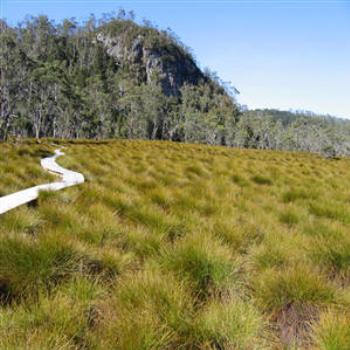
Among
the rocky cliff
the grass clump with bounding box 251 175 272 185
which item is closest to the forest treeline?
the rocky cliff

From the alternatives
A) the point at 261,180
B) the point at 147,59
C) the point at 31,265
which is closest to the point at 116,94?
the point at 147,59

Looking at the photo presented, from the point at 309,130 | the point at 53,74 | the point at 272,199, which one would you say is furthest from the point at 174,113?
the point at 272,199

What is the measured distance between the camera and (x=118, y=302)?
2.63 metres

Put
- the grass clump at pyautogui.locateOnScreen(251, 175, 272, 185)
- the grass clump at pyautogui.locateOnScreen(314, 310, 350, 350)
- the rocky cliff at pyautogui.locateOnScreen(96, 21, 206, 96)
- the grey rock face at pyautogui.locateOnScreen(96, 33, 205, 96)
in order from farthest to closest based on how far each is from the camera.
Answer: the rocky cliff at pyautogui.locateOnScreen(96, 21, 206, 96) < the grey rock face at pyautogui.locateOnScreen(96, 33, 205, 96) < the grass clump at pyautogui.locateOnScreen(251, 175, 272, 185) < the grass clump at pyautogui.locateOnScreen(314, 310, 350, 350)

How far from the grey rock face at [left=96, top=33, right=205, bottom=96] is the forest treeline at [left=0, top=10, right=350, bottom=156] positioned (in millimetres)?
422

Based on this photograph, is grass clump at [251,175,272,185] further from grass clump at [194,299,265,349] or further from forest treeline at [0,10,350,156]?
forest treeline at [0,10,350,156]

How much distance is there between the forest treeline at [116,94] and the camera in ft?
181

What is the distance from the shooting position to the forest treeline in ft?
181

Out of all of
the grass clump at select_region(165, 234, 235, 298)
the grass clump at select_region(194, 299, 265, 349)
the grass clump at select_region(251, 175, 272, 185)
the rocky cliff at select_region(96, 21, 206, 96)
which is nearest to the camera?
the grass clump at select_region(194, 299, 265, 349)

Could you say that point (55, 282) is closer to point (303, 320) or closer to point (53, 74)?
point (303, 320)

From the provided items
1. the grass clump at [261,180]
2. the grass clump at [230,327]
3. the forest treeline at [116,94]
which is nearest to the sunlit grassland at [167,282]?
the grass clump at [230,327]

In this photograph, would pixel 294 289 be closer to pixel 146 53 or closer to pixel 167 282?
pixel 167 282

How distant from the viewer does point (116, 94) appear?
85.5 metres

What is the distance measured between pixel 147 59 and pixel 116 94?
72.4 metres
